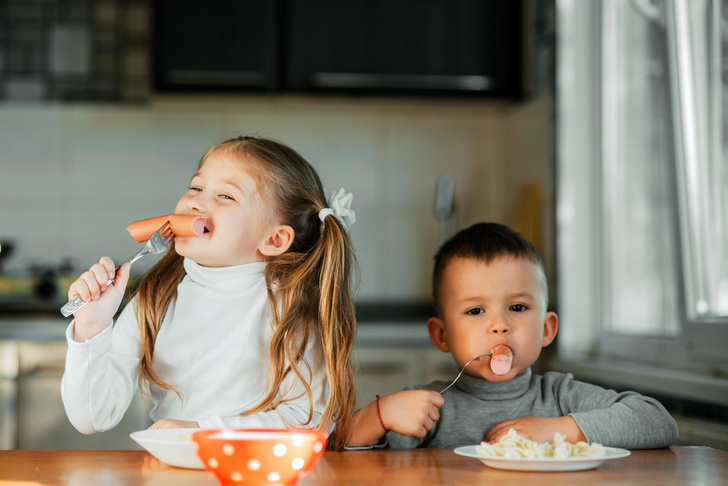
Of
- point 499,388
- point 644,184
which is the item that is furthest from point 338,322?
point 644,184

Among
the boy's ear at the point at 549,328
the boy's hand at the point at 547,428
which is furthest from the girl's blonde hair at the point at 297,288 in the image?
the boy's ear at the point at 549,328

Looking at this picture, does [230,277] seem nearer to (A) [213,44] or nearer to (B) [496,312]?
(B) [496,312]

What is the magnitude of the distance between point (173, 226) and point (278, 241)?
0.18 metres

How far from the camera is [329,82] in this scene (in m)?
2.85

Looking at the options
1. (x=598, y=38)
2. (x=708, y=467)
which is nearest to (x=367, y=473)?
(x=708, y=467)

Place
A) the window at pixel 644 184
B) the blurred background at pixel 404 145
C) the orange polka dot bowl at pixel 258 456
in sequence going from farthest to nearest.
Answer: the blurred background at pixel 404 145
the window at pixel 644 184
the orange polka dot bowl at pixel 258 456

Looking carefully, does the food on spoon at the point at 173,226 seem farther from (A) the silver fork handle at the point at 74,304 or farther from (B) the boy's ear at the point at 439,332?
(B) the boy's ear at the point at 439,332

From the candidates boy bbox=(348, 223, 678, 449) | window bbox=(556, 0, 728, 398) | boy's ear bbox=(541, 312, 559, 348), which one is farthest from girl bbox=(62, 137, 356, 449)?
window bbox=(556, 0, 728, 398)

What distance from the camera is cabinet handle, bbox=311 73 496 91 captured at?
9.36ft

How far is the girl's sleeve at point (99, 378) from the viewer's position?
0.98 meters

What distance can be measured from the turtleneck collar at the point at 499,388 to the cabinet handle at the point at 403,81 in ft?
5.99

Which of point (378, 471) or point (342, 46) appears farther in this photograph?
point (342, 46)

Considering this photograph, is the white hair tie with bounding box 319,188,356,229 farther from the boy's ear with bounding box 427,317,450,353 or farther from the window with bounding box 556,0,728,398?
the window with bounding box 556,0,728,398

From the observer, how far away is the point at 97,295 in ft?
3.18
